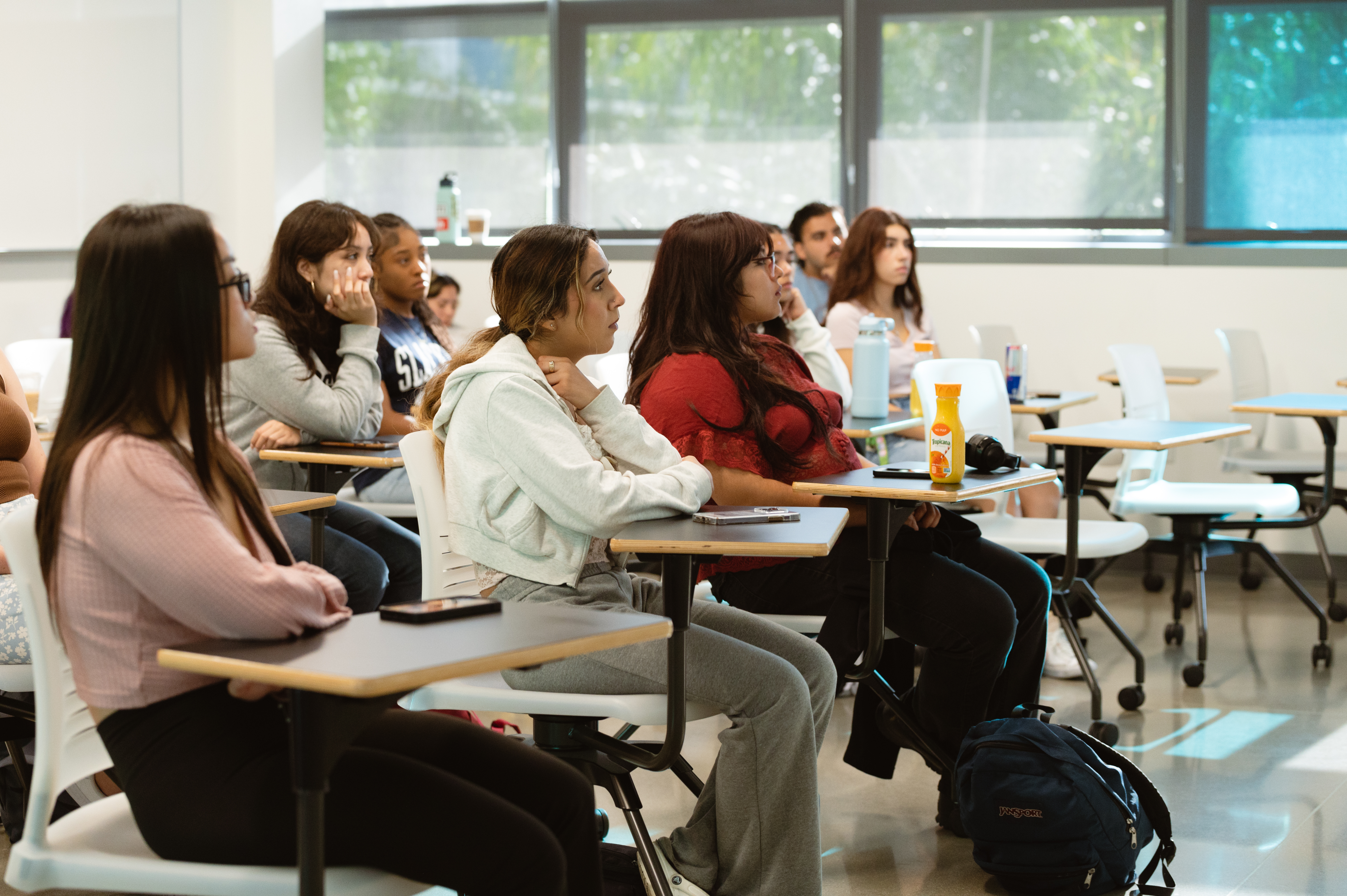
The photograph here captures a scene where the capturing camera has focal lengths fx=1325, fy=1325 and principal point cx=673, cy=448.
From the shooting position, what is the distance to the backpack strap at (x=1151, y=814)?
2398mm

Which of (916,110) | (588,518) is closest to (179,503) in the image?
(588,518)

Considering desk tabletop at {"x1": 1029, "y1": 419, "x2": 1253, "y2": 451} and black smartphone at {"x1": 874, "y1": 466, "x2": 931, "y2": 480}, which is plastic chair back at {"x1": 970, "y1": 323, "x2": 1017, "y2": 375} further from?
black smartphone at {"x1": 874, "y1": 466, "x2": 931, "y2": 480}

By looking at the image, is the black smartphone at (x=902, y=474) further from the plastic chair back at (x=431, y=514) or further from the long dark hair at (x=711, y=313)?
the plastic chair back at (x=431, y=514)

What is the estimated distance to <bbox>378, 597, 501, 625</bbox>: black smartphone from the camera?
1447mm

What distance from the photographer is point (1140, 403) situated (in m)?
4.43

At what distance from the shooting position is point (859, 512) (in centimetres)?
259

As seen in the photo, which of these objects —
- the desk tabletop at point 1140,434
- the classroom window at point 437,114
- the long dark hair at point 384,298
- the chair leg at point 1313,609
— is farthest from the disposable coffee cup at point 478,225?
the chair leg at point 1313,609

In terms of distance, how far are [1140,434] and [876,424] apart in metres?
0.68

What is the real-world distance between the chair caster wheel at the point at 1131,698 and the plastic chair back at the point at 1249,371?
181cm

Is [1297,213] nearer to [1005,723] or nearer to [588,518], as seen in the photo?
[1005,723]

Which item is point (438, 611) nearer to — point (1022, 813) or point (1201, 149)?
point (1022, 813)

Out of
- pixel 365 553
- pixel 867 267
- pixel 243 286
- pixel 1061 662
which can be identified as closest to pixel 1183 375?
pixel 867 267

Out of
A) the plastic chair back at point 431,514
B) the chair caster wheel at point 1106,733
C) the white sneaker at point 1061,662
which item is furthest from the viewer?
the white sneaker at point 1061,662

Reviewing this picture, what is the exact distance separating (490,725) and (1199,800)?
1.65 meters
